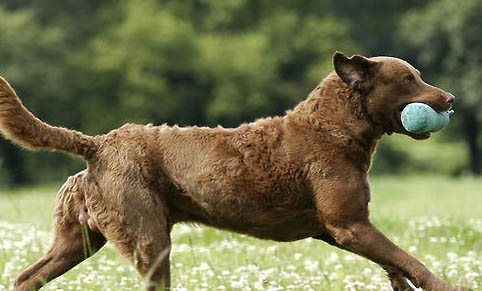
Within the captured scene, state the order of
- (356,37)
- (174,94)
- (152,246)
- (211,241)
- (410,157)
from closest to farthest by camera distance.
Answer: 1. (152,246)
2. (211,241)
3. (174,94)
4. (410,157)
5. (356,37)

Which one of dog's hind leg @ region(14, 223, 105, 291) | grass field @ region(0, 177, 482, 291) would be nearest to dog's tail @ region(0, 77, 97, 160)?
dog's hind leg @ region(14, 223, 105, 291)

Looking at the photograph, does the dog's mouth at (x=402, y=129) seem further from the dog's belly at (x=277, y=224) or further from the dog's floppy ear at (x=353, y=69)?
the dog's belly at (x=277, y=224)

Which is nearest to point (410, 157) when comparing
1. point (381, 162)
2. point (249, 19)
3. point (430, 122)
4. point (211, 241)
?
point (381, 162)

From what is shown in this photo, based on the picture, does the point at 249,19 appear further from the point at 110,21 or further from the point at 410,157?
the point at 410,157

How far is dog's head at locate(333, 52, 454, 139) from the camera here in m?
5.23

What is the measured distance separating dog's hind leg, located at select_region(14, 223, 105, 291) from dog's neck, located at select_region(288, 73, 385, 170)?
64.8 inches

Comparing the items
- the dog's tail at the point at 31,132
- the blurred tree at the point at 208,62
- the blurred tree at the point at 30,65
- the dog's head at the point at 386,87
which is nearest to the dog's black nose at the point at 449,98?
the dog's head at the point at 386,87

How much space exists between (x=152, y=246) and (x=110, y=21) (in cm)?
4111

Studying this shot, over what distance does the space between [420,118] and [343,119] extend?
0.52m

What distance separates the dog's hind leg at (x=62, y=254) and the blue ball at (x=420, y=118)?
2.22 meters

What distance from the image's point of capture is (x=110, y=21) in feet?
147

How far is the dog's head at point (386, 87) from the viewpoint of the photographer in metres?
5.23

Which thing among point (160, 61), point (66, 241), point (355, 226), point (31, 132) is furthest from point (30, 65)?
point (355, 226)

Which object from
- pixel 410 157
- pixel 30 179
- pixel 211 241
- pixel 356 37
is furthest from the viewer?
Answer: pixel 356 37
